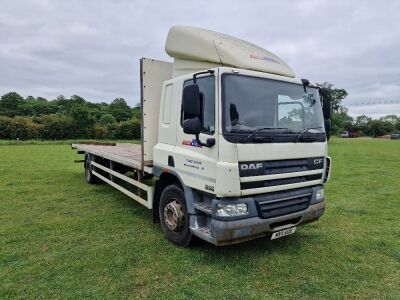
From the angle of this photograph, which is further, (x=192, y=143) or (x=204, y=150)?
(x=192, y=143)

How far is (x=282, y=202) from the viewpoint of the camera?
12.9 feet

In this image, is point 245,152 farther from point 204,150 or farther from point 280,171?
point 280,171

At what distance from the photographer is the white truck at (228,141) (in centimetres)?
Answer: 355

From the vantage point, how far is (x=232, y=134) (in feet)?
11.5

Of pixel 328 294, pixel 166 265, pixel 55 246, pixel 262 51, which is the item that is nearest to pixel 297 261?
pixel 328 294

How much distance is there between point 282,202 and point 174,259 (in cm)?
157

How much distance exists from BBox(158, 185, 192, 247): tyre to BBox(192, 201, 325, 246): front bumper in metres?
0.40

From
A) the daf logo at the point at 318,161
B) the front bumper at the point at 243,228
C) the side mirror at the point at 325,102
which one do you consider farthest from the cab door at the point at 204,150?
the side mirror at the point at 325,102

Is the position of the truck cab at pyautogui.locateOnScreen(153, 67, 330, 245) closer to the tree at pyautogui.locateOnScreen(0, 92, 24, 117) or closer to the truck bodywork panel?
the truck bodywork panel

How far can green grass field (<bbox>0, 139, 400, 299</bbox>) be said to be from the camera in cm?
334

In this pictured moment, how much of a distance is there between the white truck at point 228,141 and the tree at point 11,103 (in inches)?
2862

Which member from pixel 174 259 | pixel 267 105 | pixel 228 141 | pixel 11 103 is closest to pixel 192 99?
pixel 228 141

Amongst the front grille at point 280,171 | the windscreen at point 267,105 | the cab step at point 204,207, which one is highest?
the windscreen at point 267,105

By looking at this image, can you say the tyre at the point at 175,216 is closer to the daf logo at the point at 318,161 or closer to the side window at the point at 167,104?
the side window at the point at 167,104
